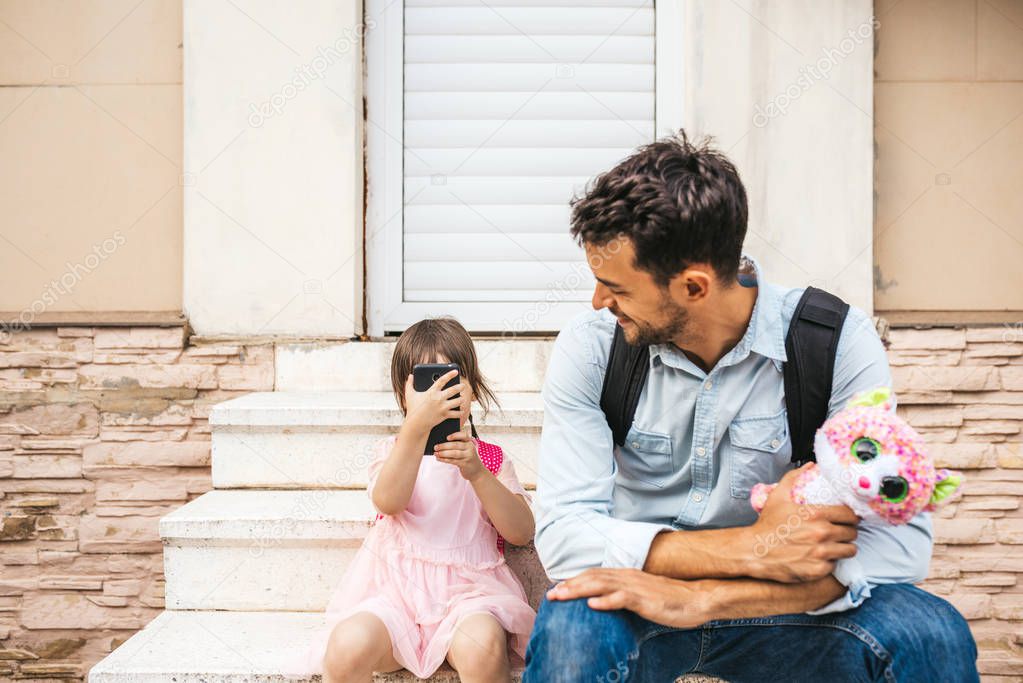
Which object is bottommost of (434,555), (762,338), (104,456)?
(434,555)

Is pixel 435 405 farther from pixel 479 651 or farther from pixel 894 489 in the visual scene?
pixel 894 489

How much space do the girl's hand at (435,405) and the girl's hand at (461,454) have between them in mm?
56

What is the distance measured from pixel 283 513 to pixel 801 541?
1543mm

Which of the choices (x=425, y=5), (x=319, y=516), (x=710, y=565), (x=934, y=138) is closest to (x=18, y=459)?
(x=319, y=516)

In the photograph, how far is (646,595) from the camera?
157 cm

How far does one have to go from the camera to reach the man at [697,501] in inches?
61.4

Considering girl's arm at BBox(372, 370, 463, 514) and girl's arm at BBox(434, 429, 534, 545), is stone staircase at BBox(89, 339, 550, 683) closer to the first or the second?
girl's arm at BBox(434, 429, 534, 545)

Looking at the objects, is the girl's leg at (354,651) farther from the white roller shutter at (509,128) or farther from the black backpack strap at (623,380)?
the white roller shutter at (509,128)

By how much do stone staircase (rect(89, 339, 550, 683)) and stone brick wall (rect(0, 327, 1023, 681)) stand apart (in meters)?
0.41

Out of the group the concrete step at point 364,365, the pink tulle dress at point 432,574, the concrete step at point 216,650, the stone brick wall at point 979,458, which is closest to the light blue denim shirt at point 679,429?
the pink tulle dress at point 432,574

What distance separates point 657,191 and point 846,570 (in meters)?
0.80

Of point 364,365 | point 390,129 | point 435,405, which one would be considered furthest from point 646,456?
point 390,129

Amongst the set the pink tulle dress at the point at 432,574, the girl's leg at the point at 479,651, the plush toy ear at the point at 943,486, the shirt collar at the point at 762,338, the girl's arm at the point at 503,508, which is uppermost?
the shirt collar at the point at 762,338

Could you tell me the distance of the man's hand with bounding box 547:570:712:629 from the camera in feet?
5.12
